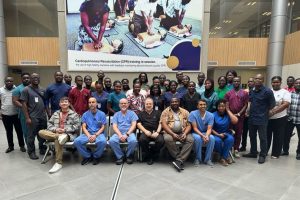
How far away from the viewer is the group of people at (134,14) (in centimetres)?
815

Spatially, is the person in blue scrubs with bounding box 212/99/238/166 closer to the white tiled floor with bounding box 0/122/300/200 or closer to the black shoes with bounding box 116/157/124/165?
the white tiled floor with bounding box 0/122/300/200

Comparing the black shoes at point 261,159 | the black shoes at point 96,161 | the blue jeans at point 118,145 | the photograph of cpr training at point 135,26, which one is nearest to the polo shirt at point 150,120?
the blue jeans at point 118,145

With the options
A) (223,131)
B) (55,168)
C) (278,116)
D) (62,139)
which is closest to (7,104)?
(62,139)

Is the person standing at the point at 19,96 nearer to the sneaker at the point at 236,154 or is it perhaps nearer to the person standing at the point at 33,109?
the person standing at the point at 33,109

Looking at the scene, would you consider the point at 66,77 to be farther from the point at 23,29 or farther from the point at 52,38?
the point at 23,29

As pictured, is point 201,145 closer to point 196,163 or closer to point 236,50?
point 196,163

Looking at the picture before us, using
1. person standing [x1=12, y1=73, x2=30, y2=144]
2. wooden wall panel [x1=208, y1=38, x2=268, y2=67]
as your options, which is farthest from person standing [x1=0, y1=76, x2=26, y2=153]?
wooden wall panel [x1=208, y1=38, x2=268, y2=67]

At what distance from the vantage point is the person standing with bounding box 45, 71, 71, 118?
4.67 meters

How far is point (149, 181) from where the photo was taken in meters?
3.45

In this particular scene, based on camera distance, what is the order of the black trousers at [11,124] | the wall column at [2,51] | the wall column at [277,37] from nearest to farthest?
the black trousers at [11,124] < the wall column at [277,37] < the wall column at [2,51]

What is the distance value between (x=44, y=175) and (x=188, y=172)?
2.41 m

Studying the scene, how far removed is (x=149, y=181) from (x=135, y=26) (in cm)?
637

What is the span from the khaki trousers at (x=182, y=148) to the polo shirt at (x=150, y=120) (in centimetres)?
37

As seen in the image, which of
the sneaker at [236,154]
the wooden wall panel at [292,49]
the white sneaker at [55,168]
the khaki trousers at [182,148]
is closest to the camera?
the white sneaker at [55,168]
